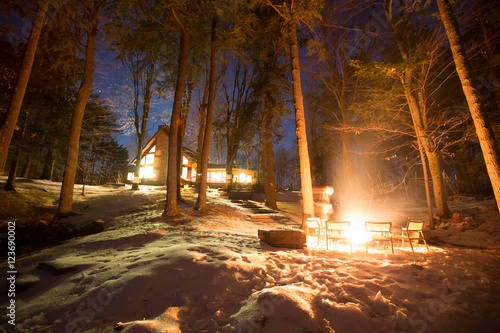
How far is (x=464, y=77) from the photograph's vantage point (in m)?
5.81

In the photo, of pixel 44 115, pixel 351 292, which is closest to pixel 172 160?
pixel 351 292

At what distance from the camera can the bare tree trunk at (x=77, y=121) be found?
967 centimetres

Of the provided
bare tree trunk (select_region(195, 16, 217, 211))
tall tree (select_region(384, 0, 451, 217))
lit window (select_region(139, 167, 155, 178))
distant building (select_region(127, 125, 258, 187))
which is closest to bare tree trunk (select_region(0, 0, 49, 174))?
bare tree trunk (select_region(195, 16, 217, 211))

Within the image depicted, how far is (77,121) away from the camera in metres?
10.1

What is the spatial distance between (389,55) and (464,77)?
11837 millimetres

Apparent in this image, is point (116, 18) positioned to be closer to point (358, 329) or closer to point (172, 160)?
point (172, 160)

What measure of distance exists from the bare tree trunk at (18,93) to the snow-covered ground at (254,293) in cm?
486

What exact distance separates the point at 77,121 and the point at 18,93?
2.95 metres

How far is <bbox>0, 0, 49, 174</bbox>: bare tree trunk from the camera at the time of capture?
6895mm

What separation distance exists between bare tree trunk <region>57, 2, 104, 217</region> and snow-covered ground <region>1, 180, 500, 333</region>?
20.3 ft

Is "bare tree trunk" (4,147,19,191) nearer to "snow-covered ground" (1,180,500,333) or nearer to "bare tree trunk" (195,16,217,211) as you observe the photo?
"bare tree trunk" (195,16,217,211)

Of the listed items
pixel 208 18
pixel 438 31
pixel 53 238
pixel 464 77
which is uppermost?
pixel 208 18

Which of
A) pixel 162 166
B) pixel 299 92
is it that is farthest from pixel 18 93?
pixel 162 166

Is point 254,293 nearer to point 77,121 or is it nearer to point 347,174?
point 77,121
